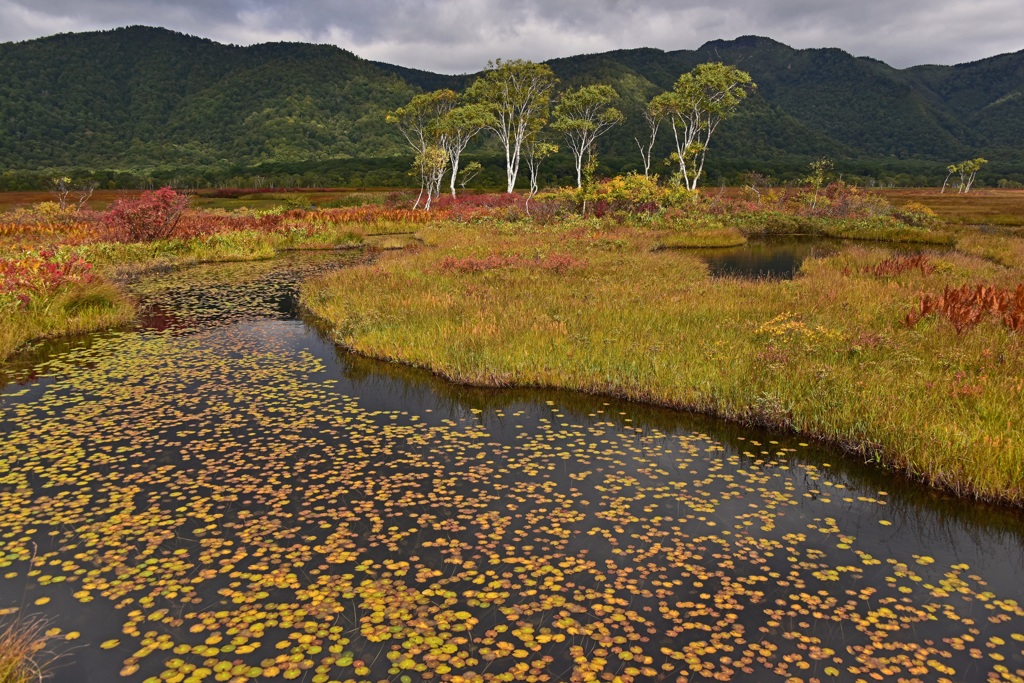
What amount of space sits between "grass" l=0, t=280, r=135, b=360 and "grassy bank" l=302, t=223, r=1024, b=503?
520 cm

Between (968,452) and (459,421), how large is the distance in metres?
6.90

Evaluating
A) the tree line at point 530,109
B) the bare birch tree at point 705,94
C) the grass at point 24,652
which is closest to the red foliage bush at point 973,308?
the grass at point 24,652

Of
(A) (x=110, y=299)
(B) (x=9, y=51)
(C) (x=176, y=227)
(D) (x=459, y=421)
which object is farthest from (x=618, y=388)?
(B) (x=9, y=51)

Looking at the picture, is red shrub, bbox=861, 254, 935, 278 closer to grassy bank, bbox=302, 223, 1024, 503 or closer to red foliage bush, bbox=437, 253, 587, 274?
grassy bank, bbox=302, 223, 1024, 503

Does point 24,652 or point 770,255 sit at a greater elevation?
point 24,652

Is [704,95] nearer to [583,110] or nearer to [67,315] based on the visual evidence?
[583,110]

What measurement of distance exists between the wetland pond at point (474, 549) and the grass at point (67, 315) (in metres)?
4.09

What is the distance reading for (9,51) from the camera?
168m

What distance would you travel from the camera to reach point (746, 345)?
11602 millimetres

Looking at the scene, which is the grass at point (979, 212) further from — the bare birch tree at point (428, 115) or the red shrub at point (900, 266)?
the bare birch tree at point (428, 115)

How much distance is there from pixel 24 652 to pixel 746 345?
434 inches

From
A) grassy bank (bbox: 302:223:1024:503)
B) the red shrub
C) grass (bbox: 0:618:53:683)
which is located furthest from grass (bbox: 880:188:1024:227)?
grass (bbox: 0:618:53:683)

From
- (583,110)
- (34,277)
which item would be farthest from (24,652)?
(583,110)

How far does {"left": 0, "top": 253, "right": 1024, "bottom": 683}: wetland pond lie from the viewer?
15.3 ft
